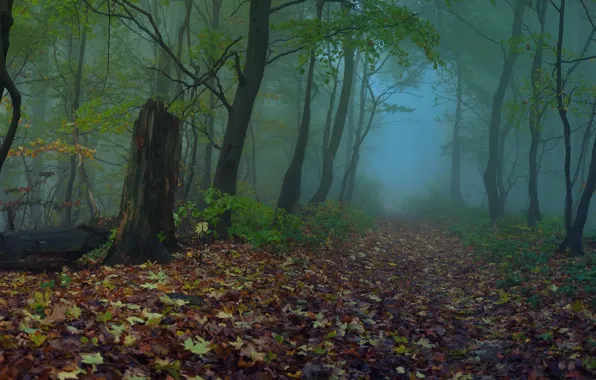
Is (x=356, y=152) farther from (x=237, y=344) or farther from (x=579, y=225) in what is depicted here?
(x=237, y=344)

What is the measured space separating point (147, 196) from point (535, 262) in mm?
8309

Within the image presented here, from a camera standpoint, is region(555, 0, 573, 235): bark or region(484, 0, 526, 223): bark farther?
region(484, 0, 526, 223): bark

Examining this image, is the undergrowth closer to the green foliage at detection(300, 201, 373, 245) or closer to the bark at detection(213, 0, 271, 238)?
the green foliage at detection(300, 201, 373, 245)

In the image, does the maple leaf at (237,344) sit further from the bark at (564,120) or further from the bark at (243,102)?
the bark at (564,120)

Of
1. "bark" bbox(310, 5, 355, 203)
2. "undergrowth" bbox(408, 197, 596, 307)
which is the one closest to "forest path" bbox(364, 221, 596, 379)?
"undergrowth" bbox(408, 197, 596, 307)

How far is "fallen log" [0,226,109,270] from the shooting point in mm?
8055

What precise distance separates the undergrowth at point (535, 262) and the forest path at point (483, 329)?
0.32 m

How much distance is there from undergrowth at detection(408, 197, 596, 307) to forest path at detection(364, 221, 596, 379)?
324 mm

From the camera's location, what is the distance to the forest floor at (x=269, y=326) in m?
4.11

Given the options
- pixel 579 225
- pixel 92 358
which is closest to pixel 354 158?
pixel 579 225

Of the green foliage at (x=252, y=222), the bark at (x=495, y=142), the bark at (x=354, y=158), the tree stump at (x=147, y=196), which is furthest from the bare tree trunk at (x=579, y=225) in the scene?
the bark at (x=354, y=158)

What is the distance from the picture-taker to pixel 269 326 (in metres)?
5.51

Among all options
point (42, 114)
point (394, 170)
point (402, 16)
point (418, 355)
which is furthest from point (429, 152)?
point (418, 355)

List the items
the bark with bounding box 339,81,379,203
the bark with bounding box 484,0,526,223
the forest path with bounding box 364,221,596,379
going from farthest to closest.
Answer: the bark with bounding box 339,81,379,203 → the bark with bounding box 484,0,526,223 → the forest path with bounding box 364,221,596,379
